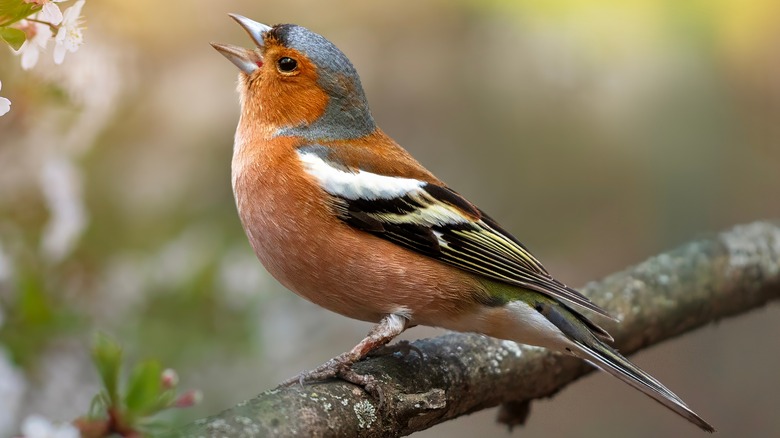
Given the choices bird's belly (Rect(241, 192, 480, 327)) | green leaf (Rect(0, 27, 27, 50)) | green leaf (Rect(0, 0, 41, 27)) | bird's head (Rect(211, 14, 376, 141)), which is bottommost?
bird's belly (Rect(241, 192, 480, 327))

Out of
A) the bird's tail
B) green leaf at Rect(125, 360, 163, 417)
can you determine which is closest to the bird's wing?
the bird's tail

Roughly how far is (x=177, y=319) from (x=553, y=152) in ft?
15.4

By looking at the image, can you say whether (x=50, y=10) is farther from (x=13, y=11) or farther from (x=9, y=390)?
(x=9, y=390)

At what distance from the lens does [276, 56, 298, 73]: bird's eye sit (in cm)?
309

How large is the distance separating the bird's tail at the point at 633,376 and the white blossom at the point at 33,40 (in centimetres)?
176

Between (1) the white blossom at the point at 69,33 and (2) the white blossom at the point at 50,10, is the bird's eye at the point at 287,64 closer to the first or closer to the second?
(1) the white blossom at the point at 69,33

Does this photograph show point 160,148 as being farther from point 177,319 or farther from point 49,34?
point 49,34

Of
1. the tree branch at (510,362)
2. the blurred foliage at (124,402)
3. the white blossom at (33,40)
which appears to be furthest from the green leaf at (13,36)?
the tree branch at (510,362)

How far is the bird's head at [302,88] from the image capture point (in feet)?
10.0

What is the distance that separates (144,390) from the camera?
1591mm

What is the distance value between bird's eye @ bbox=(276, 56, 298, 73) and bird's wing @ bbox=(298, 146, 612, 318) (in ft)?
1.21

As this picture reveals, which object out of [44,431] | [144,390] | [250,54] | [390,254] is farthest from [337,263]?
[44,431]

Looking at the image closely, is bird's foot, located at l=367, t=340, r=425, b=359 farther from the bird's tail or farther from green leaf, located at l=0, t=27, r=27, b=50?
green leaf, located at l=0, t=27, r=27, b=50

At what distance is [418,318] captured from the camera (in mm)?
2738
